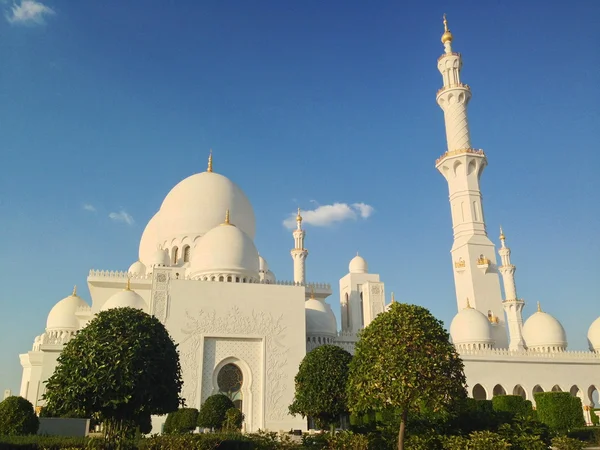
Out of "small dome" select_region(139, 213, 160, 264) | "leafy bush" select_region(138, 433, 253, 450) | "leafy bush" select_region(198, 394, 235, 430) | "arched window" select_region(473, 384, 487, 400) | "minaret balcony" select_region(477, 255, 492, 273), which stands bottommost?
"leafy bush" select_region(138, 433, 253, 450)

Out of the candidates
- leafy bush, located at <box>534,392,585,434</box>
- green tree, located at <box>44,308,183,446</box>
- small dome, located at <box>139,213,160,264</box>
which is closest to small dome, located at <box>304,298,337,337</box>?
small dome, located at <box>139,213,160,264</box>

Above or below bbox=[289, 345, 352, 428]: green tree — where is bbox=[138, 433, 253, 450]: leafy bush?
below

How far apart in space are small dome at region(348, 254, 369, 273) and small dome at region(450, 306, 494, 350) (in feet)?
19.5

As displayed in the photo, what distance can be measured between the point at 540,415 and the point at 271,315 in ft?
34.8

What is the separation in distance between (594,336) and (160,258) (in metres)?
23.9

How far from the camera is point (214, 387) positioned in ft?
66.1

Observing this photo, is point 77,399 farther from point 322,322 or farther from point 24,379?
point 24,379

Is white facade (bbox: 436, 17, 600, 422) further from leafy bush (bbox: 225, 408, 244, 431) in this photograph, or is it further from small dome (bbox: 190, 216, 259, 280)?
leafy bush (bbox: 225, 408, 244, 431)

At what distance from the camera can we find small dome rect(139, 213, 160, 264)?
93.6ft

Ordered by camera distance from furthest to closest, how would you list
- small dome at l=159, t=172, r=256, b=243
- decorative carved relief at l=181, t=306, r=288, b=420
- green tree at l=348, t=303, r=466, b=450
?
small dome at l=159, t=172, r=256, b=243 → decorative carved relief at l=181, t=306, r=288, b=420 → green tree at l=348, t=303, r=466, b=450

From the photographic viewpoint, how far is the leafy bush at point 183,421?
16641 mm

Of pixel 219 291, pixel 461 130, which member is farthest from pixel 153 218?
pixel 461 130

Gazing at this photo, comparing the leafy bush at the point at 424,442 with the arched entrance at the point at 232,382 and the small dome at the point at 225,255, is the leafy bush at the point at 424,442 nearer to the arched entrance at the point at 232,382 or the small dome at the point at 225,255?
the arched entrance at the point at 232,382

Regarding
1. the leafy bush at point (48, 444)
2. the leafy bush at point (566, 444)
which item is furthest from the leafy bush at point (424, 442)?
the leafy bush at point (48, 444)
